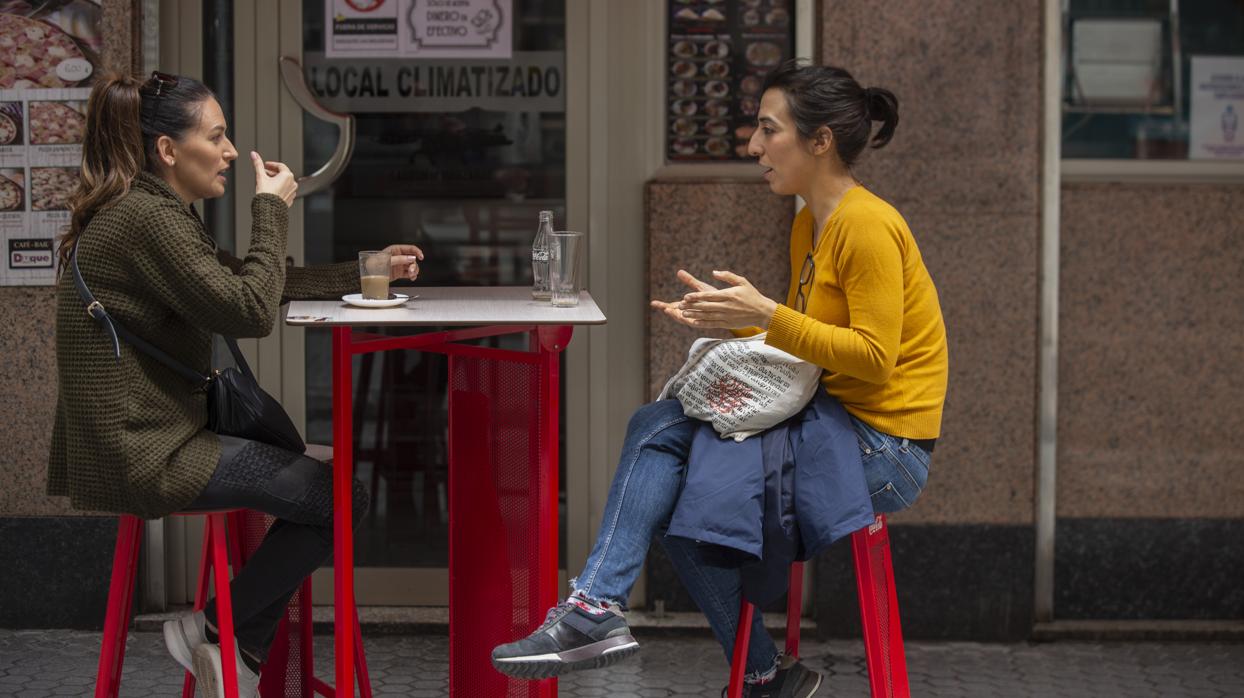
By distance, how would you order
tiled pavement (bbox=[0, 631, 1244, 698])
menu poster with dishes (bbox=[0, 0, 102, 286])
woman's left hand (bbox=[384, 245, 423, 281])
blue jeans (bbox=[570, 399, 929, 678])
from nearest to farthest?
blue jeans (bbox=[570, 399, 929, 678]) → woman's left hand (bbox=[384, 245, 423, 281]) → tiled pavement (bbox=[0, 631, 1244, 698]) → menu poster with dishes (bbox=[0, 0, 102, 286])

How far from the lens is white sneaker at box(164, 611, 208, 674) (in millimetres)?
3361

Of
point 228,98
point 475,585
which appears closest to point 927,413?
point 475,585

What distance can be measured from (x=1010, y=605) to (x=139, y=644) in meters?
2.75

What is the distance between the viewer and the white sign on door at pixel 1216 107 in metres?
4.93

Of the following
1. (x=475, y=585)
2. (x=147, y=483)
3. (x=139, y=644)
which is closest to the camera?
(x=147, y=483)

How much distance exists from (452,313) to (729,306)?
0.59 m

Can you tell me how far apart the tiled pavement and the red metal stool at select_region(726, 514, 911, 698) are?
101 cm

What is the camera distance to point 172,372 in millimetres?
3275

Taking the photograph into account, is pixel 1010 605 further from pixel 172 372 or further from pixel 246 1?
pixel 246 1

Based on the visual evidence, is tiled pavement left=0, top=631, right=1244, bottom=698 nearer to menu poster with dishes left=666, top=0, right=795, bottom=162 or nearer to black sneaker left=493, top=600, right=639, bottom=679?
black sneaker left=493, top=600, right=639, bottom=679

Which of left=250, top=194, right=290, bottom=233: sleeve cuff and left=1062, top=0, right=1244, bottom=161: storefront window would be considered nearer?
left=250, top=194, right=290, bottom=233: sleeve cuff

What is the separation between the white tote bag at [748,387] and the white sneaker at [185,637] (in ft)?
3.98

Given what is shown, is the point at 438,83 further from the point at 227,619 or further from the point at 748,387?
the point at 227,619

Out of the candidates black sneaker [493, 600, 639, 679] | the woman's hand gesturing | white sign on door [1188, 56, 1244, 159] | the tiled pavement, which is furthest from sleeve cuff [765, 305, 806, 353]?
white sign on door [1188, 56, 1244, 159]
